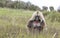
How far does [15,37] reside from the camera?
4.40 meters

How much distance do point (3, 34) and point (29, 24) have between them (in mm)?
2282

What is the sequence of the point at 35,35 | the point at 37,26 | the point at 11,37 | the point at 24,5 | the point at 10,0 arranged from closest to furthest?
the point at 11,37, the point at 35,35, the point at 37,26, the point at 24,5, the point at 10,0

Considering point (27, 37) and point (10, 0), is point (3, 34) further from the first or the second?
point (10, 0)

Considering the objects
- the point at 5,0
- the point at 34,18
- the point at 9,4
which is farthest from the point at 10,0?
the point at 34,18

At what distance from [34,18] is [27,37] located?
8.76 feet

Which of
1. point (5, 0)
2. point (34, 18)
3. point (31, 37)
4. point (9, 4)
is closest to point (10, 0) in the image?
point (5, 0)

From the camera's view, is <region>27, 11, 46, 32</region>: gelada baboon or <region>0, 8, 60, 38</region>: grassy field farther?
<region>27, 11, 46, 32</region>: gelada baboon

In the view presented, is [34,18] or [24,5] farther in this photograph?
[24,5]

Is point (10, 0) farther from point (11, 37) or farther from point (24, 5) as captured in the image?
point (11, 37)

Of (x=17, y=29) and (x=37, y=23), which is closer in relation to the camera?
(x=17, y=29)

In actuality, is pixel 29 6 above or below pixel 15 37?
below

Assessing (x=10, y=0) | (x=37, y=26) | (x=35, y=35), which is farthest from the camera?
(x=10, y=0)

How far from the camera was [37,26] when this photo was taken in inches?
273

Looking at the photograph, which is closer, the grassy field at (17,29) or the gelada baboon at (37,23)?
the grassy field at (17,29)
